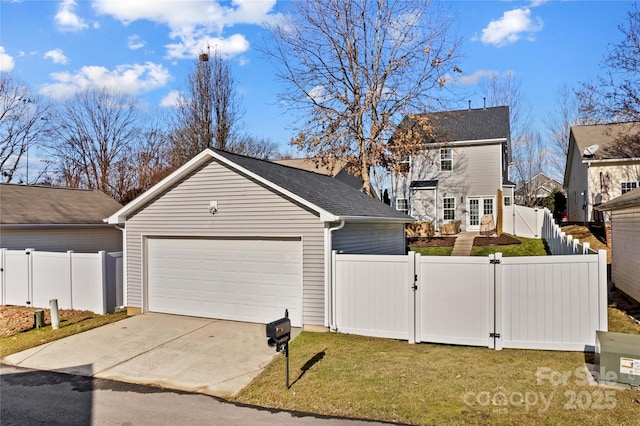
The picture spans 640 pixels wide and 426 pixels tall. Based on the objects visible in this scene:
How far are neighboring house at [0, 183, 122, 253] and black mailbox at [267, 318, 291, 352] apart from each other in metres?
12.9

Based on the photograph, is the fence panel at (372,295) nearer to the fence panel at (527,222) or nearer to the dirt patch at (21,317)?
the dirt patch at (21,317)

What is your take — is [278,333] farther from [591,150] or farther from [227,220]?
[591,150]

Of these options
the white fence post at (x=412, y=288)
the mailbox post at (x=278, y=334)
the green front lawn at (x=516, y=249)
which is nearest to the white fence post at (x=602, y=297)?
the white fence post at (x=412, y=288)

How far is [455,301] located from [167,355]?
5.32m

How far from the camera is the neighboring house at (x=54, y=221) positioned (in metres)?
14.4

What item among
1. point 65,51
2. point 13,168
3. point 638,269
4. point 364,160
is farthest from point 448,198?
point 13,168

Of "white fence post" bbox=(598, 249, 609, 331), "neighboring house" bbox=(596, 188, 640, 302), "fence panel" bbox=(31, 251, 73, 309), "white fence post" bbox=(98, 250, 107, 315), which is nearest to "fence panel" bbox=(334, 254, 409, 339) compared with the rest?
"white fence post" bbox=(598, 249, 609, 331)

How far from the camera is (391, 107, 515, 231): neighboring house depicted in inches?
989

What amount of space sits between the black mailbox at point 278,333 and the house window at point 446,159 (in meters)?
22.7

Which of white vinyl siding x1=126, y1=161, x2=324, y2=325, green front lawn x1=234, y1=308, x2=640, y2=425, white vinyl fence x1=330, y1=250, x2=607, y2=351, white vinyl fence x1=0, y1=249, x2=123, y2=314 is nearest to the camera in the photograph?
green front lawn x1=234, y1=308, x2=640, y2=425

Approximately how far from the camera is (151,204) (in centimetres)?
1070

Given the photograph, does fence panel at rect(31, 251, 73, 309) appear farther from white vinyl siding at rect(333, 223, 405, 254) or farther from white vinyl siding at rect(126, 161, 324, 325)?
white vinyl siding at rect(333, 223, 405, 254)

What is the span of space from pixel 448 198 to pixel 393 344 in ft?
65.5

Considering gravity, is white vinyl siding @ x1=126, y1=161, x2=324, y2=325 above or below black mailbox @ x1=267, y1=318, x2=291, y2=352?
above
